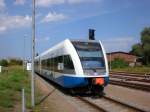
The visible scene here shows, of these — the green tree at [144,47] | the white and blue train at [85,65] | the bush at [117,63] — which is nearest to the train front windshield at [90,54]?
the white and blue train at [85,65]

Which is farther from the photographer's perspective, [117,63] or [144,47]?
[144,47]

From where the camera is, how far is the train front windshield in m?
18.7

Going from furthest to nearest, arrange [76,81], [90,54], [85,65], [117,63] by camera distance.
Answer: [117,63]
[90,54]
[85,65]
[76,81]

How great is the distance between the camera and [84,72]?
18438 mm

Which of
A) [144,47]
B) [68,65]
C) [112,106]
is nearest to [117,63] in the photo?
[144,47]

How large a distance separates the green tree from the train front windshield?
72.4m

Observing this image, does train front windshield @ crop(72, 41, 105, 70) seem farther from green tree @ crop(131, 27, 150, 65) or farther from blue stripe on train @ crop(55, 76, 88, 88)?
green tree @ crop(131, 27, 150, 65)

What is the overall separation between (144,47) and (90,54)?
80.1 meters

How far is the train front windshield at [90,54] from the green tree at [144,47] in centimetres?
7241

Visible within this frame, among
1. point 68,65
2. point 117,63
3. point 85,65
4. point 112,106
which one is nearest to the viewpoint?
point 112,106

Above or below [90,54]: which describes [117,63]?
above

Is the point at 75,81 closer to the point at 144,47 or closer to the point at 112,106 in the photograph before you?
the point at 112,106

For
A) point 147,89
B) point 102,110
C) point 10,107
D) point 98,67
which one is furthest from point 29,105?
point 147,89

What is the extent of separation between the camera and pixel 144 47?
3826 inches
